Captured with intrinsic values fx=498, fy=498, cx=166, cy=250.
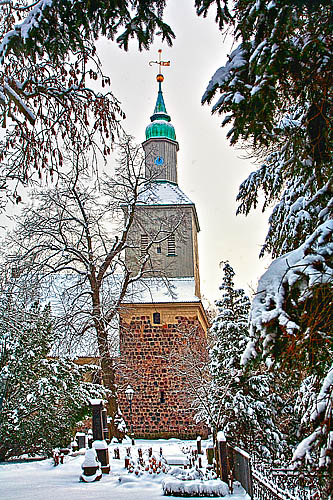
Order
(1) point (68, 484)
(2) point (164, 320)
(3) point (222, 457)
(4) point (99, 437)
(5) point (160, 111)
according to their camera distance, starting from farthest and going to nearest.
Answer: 1. (5) point (160, 111)
2. (2) point (164, 320)
3. (4) point (99, 437)
4. (1) point (68, 484)
5. (3) point (222, 457)

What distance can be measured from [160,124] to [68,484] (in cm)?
1862

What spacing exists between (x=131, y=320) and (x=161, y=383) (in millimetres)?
2970

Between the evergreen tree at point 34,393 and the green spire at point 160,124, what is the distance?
12.5 metres

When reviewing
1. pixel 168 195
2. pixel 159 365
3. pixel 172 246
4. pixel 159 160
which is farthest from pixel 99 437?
pixel 159 160

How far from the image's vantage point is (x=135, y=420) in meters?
20.7

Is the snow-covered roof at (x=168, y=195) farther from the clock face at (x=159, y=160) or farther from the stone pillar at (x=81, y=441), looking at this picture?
the stone pillar at (x=81, y=441)

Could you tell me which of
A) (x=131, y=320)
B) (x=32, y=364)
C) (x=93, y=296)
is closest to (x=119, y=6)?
(x=32, y=364)

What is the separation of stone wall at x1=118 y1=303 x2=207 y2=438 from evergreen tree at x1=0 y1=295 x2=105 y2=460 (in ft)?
16.4

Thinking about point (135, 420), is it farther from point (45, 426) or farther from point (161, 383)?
point (45, 426)

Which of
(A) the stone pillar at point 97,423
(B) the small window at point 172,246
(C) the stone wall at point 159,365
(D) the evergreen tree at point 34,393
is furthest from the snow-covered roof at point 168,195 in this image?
(A) the stone pillar at point 97,423

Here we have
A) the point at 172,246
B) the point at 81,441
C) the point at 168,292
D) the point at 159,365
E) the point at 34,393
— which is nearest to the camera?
the point at 34,393

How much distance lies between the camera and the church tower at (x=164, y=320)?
802 inches

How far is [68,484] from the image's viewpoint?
980 cm

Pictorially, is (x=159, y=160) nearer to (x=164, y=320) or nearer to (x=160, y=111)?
(x=160, y=111)
